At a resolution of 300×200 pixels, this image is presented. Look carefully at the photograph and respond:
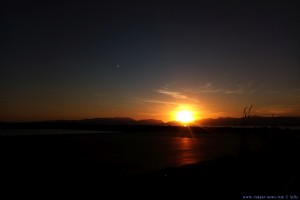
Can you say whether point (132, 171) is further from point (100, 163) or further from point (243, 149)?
point (243, 149)

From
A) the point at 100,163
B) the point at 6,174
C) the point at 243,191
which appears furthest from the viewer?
the point at 100,163

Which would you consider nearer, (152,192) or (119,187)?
(152,192)

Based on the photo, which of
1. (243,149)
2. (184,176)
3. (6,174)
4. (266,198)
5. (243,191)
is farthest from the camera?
(243,149)

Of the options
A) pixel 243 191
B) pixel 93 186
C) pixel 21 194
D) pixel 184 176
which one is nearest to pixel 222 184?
pixel 243 191

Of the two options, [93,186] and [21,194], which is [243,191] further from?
[21,194]

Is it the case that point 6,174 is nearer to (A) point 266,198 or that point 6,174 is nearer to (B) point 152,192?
(B) point 152,192

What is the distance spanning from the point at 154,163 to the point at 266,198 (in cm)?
1598

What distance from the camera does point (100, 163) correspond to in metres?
25.7

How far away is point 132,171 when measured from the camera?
22.1 m

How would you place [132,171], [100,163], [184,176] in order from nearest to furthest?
[184,176] → [132,171] → [100,163]

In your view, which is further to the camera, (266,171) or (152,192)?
(266,171)

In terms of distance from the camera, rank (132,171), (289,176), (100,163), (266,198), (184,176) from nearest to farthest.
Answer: (266,198), (289,176), (184,176), (132,171), (100,163)

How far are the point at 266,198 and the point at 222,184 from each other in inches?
115

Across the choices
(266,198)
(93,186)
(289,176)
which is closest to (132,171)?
(93,186)
